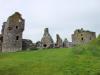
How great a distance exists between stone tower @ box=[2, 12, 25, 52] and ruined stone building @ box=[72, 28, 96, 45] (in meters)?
19.8

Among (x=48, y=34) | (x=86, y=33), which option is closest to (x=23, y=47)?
(x=48, y=34)

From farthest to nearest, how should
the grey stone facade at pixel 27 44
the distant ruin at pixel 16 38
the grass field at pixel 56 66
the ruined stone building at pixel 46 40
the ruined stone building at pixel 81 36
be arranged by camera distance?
the ruined stone building at pixel 81 36 → the ruined stone building at pixel 46 40 → the grey stone facade at pixel 27 44 → the distant ruin at pixel 16 38 → the grass field at pixel 56 66

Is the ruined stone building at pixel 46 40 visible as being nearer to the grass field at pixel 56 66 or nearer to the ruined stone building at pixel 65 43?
the ruined stone building at pixel 65 43

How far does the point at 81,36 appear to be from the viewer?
92.0 metres

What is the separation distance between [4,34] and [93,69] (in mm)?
45058

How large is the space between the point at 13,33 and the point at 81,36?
23.3m

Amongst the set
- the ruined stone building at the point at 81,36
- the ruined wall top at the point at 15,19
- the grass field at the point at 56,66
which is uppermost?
the ruined wall top at the point at 15,19

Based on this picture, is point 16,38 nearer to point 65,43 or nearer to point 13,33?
point 13,33

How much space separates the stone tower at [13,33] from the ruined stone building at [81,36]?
19778 mm

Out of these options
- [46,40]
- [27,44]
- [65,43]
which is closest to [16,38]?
[27,44]

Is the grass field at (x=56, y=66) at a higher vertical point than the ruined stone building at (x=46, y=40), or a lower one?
lower

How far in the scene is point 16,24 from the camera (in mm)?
79062

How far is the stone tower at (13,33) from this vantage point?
76.1 meters

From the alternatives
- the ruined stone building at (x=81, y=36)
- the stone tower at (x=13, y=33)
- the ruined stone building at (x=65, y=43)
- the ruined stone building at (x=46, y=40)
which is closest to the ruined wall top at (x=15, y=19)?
the stone tower at (x=13, y=33)
